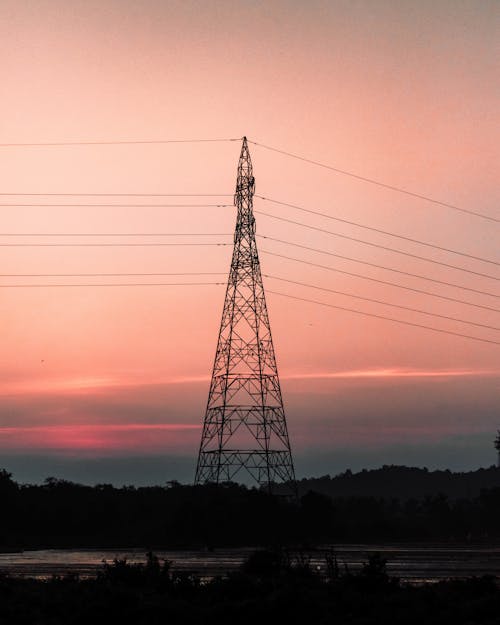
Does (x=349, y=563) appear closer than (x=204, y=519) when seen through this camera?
Yes

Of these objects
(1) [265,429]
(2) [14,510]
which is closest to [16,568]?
(1) [265,429]

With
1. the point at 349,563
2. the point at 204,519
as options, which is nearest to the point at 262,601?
the point at 349,563

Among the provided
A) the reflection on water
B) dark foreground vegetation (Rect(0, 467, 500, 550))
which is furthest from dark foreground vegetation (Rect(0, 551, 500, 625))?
dark foreground vegetation (Rect(0, 467, 500, 550))

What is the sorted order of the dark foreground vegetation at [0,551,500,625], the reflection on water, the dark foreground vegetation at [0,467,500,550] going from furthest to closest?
the dark foreground vegetation at [0,467,500,550], the reflection on water, the dark foreground vegetation at [0,551,500,625]

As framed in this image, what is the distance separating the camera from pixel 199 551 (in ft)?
288

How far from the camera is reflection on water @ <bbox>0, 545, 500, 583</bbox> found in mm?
57312

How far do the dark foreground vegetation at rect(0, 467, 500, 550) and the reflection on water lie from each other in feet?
23.6

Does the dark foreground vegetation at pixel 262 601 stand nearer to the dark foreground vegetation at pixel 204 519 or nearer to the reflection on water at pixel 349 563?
the reflection on water at pixel 349 563

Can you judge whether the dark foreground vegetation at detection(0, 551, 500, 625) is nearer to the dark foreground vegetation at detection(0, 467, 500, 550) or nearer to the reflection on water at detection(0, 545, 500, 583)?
the reflection on water at detection(0, 545, 500, 583)

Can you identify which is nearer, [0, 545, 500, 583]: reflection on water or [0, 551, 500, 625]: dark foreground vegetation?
[0, 551, 500, 625]: dark foreground vegetation

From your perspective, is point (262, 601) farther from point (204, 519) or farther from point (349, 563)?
point (204, 519)

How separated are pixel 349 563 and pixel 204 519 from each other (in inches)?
1312

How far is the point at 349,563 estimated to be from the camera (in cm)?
6462

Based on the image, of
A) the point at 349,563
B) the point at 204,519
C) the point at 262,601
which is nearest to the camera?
the point at 262,601
